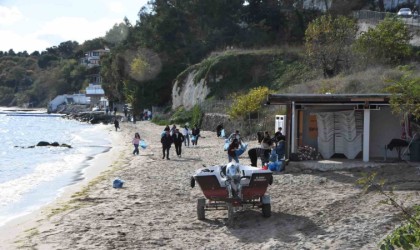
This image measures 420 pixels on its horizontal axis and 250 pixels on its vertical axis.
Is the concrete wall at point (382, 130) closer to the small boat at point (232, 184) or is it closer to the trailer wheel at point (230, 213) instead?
the small boat at point (232, 184)

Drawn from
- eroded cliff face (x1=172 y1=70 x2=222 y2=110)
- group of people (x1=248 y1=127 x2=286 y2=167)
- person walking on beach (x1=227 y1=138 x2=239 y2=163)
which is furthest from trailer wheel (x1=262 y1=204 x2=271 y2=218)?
eroded cliff face (x1=172 y1=70 x2=222 y2=110)

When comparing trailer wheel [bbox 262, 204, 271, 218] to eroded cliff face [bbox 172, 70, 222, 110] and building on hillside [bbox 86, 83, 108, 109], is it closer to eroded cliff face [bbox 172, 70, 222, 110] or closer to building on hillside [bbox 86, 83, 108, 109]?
eroded cliff face [bbox 172, 70, 222, 110]

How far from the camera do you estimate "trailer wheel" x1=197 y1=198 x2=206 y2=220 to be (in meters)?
12.1

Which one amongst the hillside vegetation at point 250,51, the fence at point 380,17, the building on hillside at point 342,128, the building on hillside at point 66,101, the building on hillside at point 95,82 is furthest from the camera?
the building on hillside at point 66,101

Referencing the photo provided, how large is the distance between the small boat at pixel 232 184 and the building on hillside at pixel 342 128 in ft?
23.6

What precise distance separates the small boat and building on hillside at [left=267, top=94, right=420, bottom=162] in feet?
23.6

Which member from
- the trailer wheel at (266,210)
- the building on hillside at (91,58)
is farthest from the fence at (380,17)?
the building on hillside at (91,58)

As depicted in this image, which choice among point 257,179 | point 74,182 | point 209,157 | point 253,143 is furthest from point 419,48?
point 257,179

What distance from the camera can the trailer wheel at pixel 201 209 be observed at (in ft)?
39.8

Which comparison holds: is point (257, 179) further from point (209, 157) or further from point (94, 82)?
point (94, 82)

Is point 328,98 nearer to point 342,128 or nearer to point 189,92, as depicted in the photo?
point 342,128

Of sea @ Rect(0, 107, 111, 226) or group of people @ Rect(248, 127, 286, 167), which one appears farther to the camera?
group of people @ Rect(248, 127, 286, 167)

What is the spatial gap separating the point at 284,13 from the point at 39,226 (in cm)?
5114

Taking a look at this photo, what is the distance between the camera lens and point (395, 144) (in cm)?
1861
